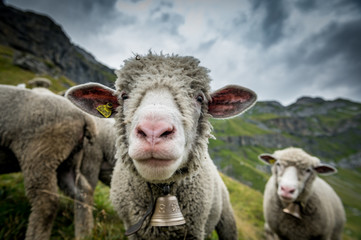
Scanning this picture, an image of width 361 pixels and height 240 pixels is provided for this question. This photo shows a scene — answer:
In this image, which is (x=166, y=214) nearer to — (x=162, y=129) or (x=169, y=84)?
(x=162, y=129)

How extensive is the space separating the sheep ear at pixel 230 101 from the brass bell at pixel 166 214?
3.88 feet

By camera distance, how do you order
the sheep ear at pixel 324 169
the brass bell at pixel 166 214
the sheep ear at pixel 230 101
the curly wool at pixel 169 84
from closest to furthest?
the brass bell at pixel 166 214, the curly wool at pixel 169 84, the sheep ear at pixel 230 101, the sheep ear at pixel 324 169

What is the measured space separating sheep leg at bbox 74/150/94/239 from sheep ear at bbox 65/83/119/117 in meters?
1.45

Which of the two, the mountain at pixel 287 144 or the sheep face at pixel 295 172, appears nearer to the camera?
the sheep face at pixel 295 172

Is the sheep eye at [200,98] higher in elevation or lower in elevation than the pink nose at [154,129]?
higher

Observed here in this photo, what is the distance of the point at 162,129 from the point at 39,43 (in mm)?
108879

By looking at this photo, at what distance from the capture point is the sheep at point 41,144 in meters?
2.55

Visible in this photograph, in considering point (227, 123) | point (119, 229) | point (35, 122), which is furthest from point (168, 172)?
point (227, 123)

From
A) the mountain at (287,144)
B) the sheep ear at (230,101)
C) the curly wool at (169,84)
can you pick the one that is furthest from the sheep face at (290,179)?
the mountain at (287,144)

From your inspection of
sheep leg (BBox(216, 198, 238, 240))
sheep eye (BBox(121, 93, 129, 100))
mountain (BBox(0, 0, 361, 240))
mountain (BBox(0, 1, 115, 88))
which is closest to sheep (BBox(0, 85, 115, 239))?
mountain (BBox(0, 0, 361, 240))

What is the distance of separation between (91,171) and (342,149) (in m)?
227

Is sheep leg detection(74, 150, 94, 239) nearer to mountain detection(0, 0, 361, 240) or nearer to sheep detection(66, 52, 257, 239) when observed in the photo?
mountain detection(0, 0, 361, 240)

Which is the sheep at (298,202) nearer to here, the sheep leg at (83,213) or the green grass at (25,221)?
the green grass at (25,221)

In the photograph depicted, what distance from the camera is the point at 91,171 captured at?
3.64 metres
